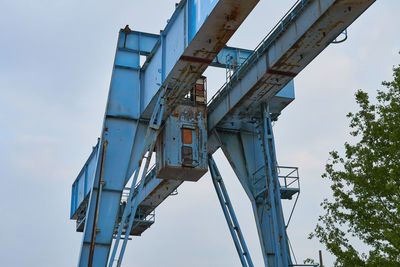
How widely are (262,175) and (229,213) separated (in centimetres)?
193

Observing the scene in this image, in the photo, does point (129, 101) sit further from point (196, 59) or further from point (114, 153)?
point (196, 59)

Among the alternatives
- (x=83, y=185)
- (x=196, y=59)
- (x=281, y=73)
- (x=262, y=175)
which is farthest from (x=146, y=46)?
(x=83, y=185)

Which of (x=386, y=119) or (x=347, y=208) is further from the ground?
(x=386, y=119)

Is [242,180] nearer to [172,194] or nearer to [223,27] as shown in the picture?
[172,194]

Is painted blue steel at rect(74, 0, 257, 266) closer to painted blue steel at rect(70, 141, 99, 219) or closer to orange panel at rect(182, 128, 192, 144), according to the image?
orange panel at rect(182, 128, 192, 144)

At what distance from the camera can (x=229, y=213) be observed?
21.8 metres

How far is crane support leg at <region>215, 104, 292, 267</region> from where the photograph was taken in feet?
62.0

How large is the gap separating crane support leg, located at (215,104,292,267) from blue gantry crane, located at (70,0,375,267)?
0.04 metres

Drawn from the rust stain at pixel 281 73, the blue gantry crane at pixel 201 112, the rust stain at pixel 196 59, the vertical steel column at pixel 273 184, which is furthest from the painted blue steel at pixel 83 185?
the rust stain at pixel 281 73

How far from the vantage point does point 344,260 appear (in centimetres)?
1557

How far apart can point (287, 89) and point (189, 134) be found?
12.6 ft

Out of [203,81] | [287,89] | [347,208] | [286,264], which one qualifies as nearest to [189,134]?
[203,81]

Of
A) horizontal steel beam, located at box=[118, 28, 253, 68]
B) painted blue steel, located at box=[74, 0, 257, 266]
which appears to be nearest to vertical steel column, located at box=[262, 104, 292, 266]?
horizontal steel beam, located at box=[118, 28, 253, 68]

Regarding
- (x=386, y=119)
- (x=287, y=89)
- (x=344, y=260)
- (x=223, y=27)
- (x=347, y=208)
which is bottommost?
(x=344, y=260)
